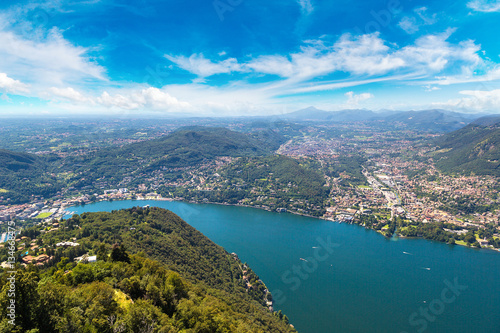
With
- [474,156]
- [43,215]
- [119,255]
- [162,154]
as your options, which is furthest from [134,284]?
[474,156]

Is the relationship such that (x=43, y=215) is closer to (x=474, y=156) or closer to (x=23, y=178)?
(x=23, y=178)

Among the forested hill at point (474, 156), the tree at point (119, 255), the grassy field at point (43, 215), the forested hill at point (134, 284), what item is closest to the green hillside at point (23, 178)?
the grassy field at point (43, 215)

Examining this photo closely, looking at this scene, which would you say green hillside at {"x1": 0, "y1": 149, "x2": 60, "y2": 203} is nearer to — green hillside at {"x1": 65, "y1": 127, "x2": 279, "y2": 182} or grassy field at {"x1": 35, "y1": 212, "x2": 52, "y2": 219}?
green hillside at {"x1": 65, "y1": 127, "x2": 279, "y2": 182}

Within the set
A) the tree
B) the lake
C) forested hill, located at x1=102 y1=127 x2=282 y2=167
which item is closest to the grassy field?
the lake

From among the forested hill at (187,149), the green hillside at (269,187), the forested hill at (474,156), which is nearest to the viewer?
the green hillside at (269,187)

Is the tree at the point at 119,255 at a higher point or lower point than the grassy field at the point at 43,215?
higher

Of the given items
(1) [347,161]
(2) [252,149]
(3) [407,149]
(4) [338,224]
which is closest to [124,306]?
(4) [338,224]

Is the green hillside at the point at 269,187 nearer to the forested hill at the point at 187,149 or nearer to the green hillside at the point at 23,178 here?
the forested hill at the point at 187,149
